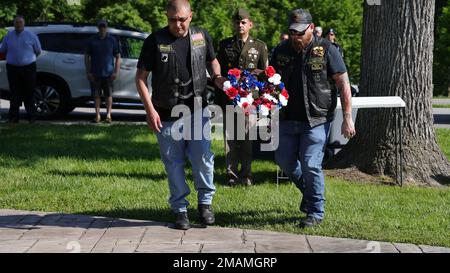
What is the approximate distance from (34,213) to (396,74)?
4.18 m

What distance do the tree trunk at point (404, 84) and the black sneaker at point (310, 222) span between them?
2.37 m

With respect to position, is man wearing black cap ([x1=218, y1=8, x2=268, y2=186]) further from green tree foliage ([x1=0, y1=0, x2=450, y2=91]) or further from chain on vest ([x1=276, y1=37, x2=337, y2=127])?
green tree foliage ([x1=0, y1=0, x2=450, y2=91])

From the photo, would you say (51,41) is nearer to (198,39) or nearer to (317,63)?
(198,39)

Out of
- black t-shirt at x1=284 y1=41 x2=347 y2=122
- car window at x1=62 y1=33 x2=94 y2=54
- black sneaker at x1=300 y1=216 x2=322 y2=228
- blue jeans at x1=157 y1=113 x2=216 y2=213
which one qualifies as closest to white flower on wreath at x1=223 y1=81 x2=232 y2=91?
blue jeans at x1=157 y1=113 x2=216 y2=213

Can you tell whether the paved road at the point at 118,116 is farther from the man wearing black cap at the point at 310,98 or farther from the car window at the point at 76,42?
the man wearing black cap at the point at 310,98

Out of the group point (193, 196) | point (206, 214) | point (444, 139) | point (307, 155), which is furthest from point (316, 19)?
point (206, 214)

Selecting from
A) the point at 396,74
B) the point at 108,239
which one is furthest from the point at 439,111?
the point at 108,239

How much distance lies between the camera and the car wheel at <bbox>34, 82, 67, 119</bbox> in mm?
15227

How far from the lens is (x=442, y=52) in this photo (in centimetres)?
2623

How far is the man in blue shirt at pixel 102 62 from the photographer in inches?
557

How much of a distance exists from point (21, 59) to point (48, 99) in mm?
1518

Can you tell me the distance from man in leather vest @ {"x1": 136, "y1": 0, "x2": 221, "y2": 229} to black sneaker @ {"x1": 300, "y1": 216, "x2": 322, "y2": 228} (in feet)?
2.59

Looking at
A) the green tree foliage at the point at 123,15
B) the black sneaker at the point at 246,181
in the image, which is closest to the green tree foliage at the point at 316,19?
the green tree foliage at the point at 123,15
